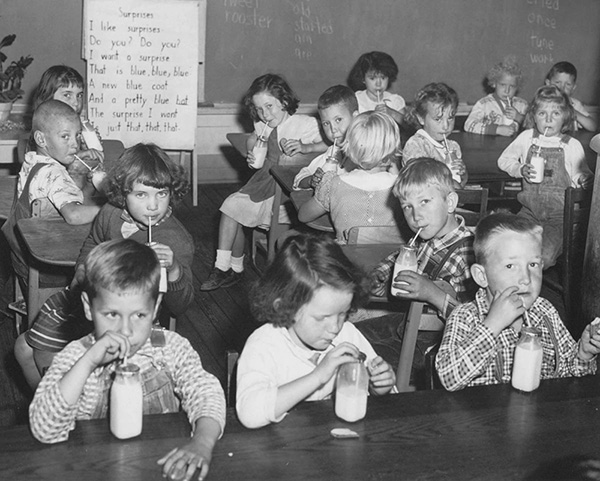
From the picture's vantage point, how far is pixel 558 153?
5305mm

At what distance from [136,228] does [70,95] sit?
2.27 metres

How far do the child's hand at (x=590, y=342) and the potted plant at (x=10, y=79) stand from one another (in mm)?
4570

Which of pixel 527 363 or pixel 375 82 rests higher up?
pixel 375 82

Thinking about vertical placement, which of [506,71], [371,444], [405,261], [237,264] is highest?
[506,71]

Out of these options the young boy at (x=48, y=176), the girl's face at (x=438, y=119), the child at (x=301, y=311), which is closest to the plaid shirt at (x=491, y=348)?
the child at (x=301, y=311)

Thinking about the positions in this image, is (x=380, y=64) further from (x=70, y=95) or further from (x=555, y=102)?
(x=70, y=95)

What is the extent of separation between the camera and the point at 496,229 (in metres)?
2.75

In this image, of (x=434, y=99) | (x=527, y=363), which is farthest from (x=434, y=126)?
→ (x=527, y=363)

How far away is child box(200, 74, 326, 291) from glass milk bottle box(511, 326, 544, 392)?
2.98 m

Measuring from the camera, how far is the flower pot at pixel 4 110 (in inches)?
240

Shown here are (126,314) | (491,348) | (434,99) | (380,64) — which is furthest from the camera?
(380,64)

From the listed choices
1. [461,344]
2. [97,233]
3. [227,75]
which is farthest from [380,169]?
[227,75]

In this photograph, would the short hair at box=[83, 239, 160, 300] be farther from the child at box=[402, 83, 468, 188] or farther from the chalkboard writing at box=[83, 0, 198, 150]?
the chalkboard writing at box=[83, 0, 198, 150]

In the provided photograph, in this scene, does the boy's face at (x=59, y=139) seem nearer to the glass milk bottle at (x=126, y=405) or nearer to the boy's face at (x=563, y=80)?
the glass milk bottle at (x=126, y=405)
